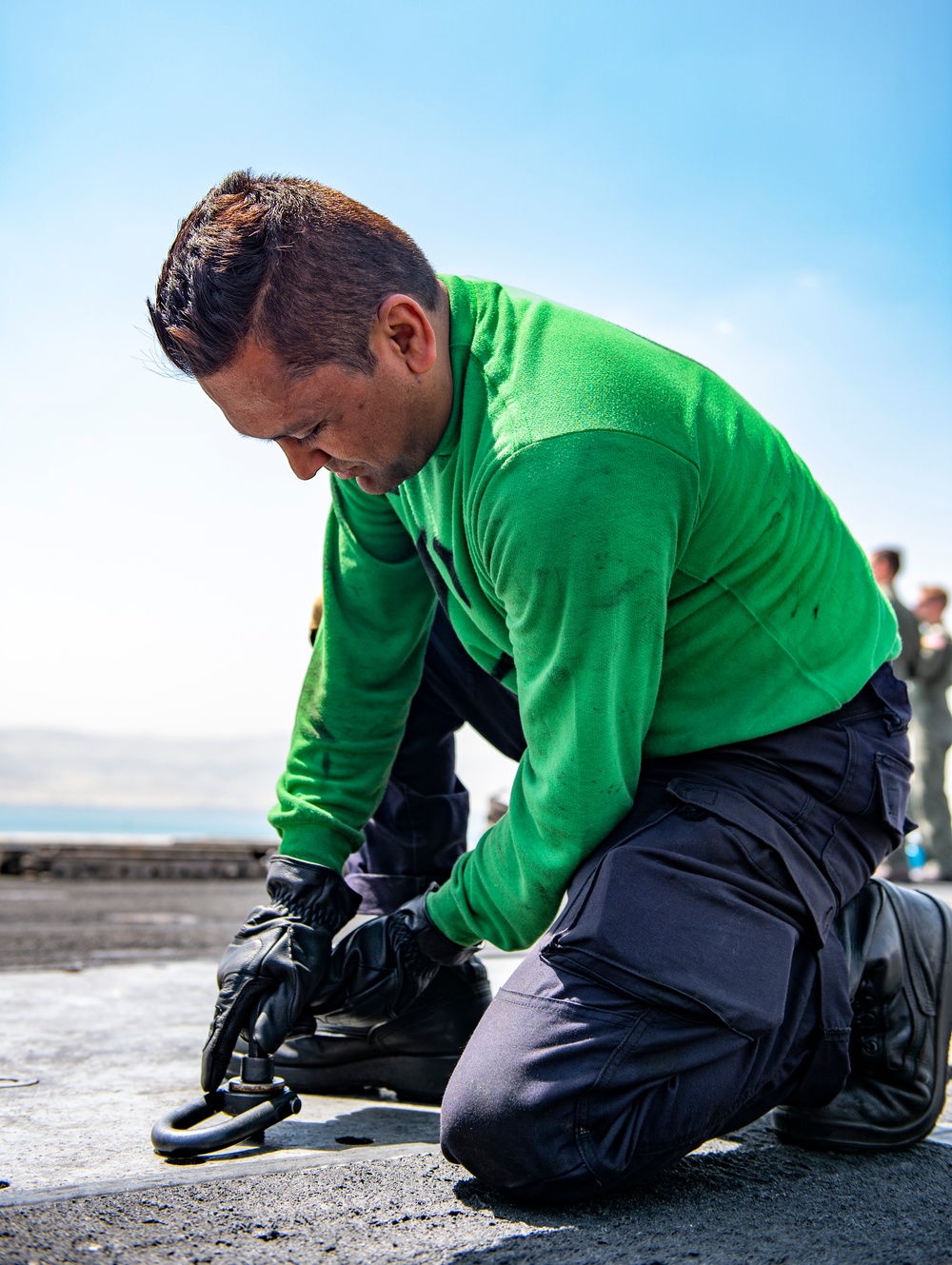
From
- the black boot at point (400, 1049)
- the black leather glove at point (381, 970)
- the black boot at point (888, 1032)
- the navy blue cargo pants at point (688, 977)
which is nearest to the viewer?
the navy blue cargo pants at point (688, 977)

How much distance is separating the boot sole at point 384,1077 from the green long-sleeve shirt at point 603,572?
0.34m

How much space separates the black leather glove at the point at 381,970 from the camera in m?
1.73

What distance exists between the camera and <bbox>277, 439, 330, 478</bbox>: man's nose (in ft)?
5.27

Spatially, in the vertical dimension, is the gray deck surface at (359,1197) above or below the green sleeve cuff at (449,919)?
below

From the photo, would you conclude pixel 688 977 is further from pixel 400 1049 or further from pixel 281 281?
pixel 281 281

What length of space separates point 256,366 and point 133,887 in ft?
20.5

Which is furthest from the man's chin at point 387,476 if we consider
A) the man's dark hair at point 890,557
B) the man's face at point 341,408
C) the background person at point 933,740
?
the background person at point 933,740

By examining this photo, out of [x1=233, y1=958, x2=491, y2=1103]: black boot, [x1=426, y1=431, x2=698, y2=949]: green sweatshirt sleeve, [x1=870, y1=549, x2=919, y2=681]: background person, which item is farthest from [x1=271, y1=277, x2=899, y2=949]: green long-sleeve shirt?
[x1=870, y1=549, x2=919, y2=681]: background person

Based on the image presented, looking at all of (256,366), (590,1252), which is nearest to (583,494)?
(256,366)

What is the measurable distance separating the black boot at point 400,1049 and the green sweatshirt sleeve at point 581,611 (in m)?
0.45

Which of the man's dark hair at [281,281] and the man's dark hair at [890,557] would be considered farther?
the man's dark hair at [890,557]

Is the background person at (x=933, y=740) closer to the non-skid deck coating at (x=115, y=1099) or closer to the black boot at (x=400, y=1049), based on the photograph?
Result: the non-skid deck coating at (x=115, y=1099)

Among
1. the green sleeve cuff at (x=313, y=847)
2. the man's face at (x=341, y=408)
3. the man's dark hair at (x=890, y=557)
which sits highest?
the man's dark hair at (x=890, y=557)

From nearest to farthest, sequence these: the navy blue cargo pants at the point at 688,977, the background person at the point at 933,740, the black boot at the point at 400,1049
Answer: the navy blue cargo pants at the point at 688,977
the black boot at the point at 400,1049
the background person at the point at 933,740
